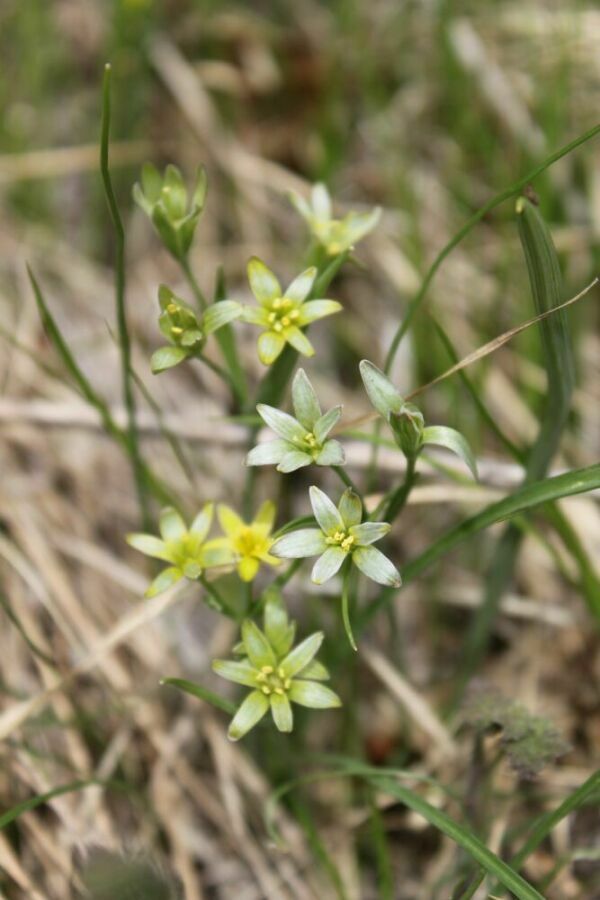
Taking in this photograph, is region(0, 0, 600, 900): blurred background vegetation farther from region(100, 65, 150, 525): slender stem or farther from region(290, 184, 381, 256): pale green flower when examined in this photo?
region(290, 184, 381, 256): pale green flower

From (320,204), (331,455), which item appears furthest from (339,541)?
(320,204)

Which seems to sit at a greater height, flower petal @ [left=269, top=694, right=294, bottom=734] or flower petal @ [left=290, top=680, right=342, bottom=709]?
flower petal @ [left=269, top=694, right=294, bottom=734]

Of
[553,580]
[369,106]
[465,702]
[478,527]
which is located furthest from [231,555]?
[369,106]

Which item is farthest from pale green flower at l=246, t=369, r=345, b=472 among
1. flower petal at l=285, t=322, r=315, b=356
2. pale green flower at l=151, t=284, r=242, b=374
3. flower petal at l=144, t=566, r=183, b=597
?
flower petal at l=144, t=566, r=183, b=597

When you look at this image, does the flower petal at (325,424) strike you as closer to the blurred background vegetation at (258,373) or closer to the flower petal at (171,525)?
the flower petal at (171,525)

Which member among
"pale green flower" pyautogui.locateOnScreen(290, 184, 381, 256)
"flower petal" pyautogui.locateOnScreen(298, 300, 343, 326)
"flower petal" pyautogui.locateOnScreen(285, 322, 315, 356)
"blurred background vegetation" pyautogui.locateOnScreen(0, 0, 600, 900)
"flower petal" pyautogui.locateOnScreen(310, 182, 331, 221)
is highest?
"flower petal" pyautogui.locateOnScreen(310, 182, 331, 221)

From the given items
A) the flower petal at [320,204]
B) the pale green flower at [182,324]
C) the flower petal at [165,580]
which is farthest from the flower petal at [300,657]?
the flower petal at [320,204]
